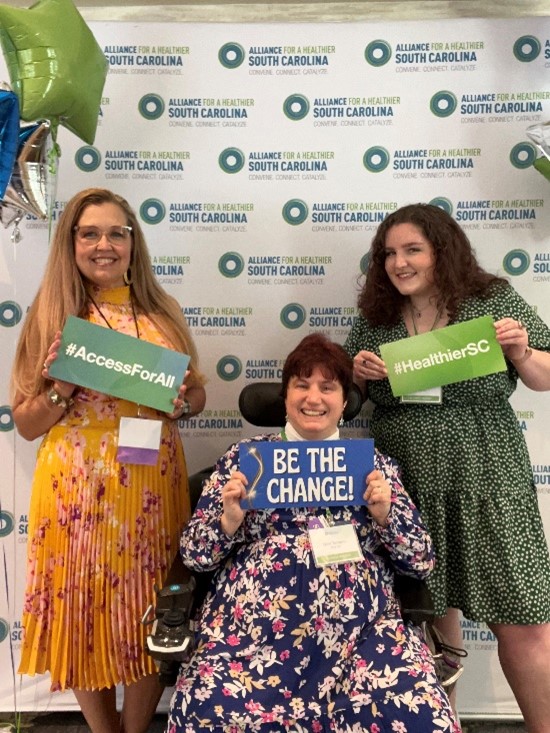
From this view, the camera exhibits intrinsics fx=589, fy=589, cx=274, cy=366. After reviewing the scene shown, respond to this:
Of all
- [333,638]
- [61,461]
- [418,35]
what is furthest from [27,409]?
[418,35]

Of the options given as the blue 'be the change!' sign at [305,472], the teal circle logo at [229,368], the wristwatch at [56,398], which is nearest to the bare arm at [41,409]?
the wristwatch at [56,398]

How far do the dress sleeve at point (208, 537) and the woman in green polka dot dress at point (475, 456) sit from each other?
61 cm

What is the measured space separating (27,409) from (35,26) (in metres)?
1.24

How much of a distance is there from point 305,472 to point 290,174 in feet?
4.44

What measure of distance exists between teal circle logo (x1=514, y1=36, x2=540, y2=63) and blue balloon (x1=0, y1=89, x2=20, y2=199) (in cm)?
194

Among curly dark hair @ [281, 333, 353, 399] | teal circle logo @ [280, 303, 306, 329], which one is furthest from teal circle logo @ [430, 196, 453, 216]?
curly dark hair @ [281, 333, 353, 399]

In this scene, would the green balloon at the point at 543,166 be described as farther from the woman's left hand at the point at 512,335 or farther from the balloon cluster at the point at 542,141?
the woman's left hand at the point at 512,335

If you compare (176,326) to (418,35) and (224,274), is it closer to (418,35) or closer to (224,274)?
(224,274)

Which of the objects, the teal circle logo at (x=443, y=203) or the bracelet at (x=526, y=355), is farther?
the teal circle logo at (x=443, y=203)

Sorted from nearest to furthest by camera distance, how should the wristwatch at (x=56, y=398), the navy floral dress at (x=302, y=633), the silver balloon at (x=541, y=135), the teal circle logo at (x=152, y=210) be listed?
the navy floral dress at (x=302, y=633)
the wristwatch at (x=56, y=398)
the silver balloon at (x=541, y=135)
the teal circle logo at (x=152, y=210)

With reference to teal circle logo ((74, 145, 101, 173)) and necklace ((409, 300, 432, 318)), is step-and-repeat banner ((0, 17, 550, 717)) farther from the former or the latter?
necklace ((409, 300, 432, 318))

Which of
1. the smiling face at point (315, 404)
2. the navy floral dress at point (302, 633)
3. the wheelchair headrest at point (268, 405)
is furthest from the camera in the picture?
the wheelchair headrest at point (268, 405)

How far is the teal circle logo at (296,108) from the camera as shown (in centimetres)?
246

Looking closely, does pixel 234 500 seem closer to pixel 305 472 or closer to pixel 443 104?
pixel 305 472
